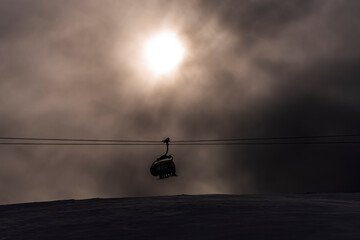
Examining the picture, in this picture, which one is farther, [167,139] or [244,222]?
[167,139]

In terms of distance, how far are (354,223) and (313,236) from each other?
464cm

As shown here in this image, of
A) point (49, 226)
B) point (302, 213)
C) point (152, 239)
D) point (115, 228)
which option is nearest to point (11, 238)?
point (49, 226)

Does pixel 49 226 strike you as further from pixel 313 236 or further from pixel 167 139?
pixel 167 139

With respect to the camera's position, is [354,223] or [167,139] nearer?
[354,223]

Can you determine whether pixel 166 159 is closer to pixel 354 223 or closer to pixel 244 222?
pixel 244 222

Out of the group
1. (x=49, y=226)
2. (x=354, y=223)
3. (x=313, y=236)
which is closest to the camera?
(x=313, y=236)

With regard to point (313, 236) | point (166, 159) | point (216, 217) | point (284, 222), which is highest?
point (166, 159)

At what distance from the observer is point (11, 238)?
732 inches

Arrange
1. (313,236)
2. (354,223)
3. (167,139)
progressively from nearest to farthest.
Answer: (313,236)
(354,223)
(167,139)

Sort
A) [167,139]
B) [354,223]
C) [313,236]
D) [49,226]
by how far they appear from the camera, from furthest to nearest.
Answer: [167,139] → [49,226] → [354,223] → [313,236]

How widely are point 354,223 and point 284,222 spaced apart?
3.77 m

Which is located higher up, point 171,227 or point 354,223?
point 171,227

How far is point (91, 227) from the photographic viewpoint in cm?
2102

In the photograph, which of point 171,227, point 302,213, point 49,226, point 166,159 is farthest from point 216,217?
point 166,159
